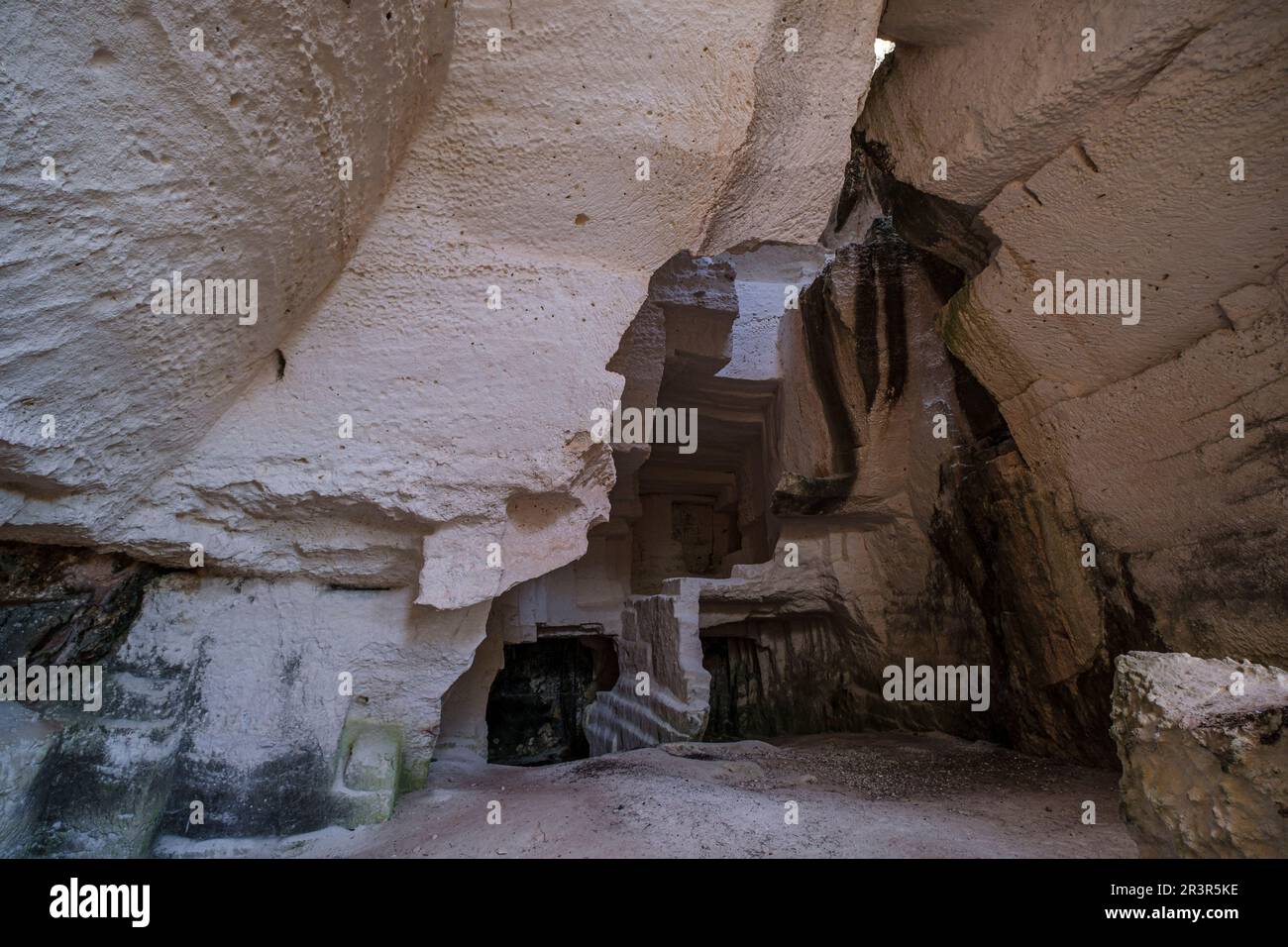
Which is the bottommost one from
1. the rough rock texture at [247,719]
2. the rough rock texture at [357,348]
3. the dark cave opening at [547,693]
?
the dark cave opening at [547,693]

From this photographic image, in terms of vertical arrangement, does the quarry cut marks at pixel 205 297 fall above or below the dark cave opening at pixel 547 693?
above

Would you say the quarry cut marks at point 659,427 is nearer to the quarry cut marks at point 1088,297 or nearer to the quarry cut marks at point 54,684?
the quarry cut marks at point 1088,297

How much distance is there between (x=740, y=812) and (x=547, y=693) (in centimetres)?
642

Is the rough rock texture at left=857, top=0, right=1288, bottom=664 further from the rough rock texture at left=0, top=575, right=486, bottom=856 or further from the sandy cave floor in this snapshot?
the rough rock texture at left=0, top=575, right=486, bottom=856

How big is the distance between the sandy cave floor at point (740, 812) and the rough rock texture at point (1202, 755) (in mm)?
1075

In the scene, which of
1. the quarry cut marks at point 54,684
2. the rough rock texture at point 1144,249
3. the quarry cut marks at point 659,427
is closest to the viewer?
the quarry cut marks at point 54,684

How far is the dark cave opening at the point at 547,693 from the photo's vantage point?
863 centimetres

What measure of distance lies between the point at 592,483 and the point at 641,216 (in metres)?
1.12

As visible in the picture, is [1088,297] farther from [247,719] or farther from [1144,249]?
[247,719]

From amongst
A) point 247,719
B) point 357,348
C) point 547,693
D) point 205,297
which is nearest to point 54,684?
point 247,719

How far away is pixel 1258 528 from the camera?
3070 millimetres

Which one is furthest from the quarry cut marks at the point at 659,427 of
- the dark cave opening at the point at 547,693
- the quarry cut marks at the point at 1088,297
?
the dark cave opening at the point at 547,693

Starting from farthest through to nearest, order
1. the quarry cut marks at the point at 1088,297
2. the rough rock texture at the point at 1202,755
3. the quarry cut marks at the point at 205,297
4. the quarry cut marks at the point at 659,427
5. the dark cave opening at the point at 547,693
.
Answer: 1. the dark cave opening at the point at 547,693
2. the quarry cut marks at the point at 659,427
3. the quarry cut marks at the point at 1088,297
4. the quarry cut marks at the point at 205,297
5. the rough rock texture at the point at 1202,755

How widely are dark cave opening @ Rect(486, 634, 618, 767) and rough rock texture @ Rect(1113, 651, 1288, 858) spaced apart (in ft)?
23.9
